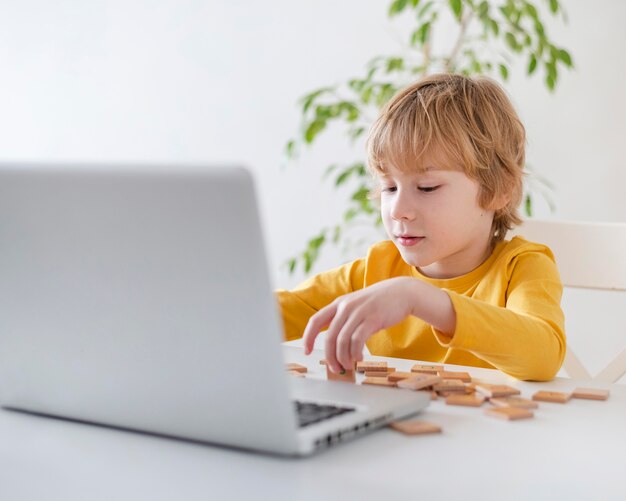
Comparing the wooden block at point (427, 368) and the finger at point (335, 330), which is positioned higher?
the finger at point (335, 330)

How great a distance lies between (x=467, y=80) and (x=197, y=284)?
0.91 m

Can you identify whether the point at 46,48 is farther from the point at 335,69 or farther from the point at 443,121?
the point at 443,121

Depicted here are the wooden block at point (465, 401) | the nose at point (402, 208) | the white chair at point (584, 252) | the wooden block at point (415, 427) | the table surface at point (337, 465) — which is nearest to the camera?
the table surface at point (337, 465)

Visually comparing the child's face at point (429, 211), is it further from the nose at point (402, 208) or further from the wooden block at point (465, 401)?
the wooden block at point (465, 401)

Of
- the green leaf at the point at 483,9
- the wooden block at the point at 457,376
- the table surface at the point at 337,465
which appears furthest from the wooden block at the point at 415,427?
the green leaf at the point at 483,9

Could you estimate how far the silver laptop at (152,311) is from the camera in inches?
23.1

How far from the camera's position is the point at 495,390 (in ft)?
2.82

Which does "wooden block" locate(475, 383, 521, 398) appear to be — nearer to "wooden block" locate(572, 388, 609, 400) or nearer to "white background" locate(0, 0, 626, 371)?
"wooden block" locate(572, 388, 609, 400)

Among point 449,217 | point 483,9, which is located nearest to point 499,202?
point 449,217

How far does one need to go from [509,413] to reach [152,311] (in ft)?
1.09

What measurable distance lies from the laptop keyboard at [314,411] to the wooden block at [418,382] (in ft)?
0.49

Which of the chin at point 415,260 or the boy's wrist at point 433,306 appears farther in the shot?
the chin at point 415,260

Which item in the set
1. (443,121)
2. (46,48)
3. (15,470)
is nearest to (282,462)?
(15,470)

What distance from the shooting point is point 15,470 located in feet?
2.06
